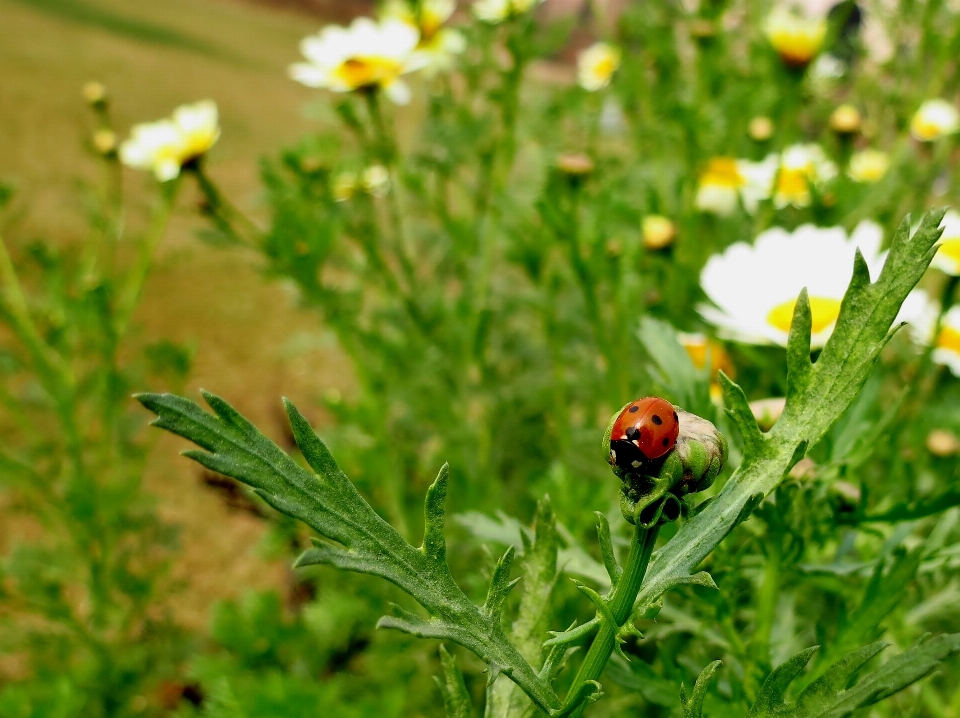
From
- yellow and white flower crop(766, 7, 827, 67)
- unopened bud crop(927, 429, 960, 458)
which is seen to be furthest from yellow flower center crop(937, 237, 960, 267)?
yellow and white flower crop(766, 7, 827, 67)

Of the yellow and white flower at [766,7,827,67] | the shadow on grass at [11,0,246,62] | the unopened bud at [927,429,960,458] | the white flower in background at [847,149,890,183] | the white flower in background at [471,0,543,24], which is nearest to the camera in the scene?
the unopened bud at [927,429,960,458]

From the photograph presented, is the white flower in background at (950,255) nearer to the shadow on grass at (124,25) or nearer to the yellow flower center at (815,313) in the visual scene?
the yellow flower center at (815,313)

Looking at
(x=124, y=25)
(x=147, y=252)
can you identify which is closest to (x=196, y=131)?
(x=147, y=252)

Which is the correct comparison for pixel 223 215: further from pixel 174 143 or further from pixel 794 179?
pixel 794 179

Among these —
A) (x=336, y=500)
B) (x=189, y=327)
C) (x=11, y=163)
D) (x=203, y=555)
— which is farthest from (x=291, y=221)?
(x=11, y=163)

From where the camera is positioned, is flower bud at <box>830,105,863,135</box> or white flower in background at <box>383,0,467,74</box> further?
white flower in background at <box>383,0,467,74</box>

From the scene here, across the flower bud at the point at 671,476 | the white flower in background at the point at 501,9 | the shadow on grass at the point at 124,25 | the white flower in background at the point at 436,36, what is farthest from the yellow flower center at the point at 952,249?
the shadow on grass at the point at 124,25

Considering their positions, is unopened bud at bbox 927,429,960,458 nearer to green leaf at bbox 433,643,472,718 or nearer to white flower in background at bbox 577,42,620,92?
green leaf at bbox 433,643,472,718

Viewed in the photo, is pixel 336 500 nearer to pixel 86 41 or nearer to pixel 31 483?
pixel 31 483
